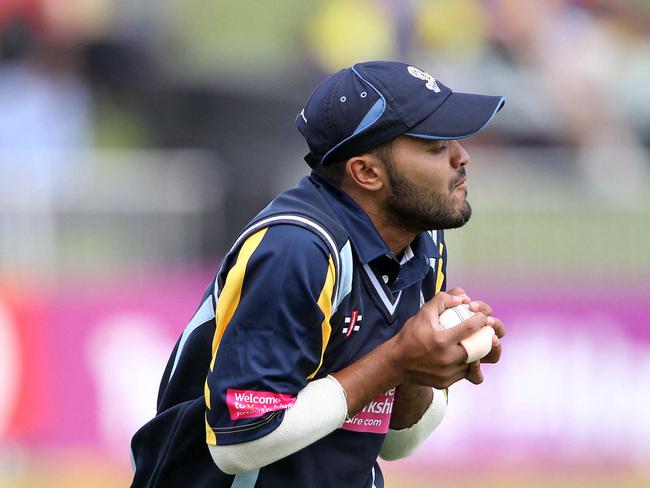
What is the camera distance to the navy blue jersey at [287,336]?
9.62ft

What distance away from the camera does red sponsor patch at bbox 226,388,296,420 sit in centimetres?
291

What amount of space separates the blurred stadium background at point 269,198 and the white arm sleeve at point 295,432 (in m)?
4.69

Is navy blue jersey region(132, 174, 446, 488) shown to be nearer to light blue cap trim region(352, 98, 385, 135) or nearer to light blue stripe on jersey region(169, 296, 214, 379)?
light blue stripe on jersey region(169, 296, 214, 379)

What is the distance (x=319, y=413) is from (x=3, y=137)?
23.7 feet

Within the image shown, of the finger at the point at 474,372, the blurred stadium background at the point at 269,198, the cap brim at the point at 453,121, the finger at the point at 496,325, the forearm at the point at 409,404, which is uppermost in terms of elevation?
the cap brim at the point at 453,121

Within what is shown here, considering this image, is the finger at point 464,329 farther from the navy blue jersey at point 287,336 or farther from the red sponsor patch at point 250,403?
the red sponsor patch at point 250,403

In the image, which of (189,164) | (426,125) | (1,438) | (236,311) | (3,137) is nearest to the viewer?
(236,311)

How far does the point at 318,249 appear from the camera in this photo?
2979mm

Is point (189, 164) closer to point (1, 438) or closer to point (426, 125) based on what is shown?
point (1, 438)

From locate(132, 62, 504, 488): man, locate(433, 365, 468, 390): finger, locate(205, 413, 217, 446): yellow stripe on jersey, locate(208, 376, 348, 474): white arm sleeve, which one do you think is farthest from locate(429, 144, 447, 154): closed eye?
locate(205, 413, 217, 446): yellow stripe on jersey

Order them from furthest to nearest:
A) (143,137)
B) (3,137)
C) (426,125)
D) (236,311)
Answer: (143,137)
(3,137)
(426,125)
(236,311)

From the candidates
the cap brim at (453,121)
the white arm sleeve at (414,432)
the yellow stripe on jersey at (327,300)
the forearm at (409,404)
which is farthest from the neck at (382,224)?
the white arm sleeve at (414,432)

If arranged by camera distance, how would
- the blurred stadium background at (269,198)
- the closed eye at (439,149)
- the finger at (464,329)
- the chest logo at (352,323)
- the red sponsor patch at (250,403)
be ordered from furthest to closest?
the blurred stadium background at (269,198), the closed eye at (439,149), the chest logo at (352,323), the finger at (464,329), the red sponsor patch at (250,403)

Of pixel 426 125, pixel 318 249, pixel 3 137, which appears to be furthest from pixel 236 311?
pixel 3 137
